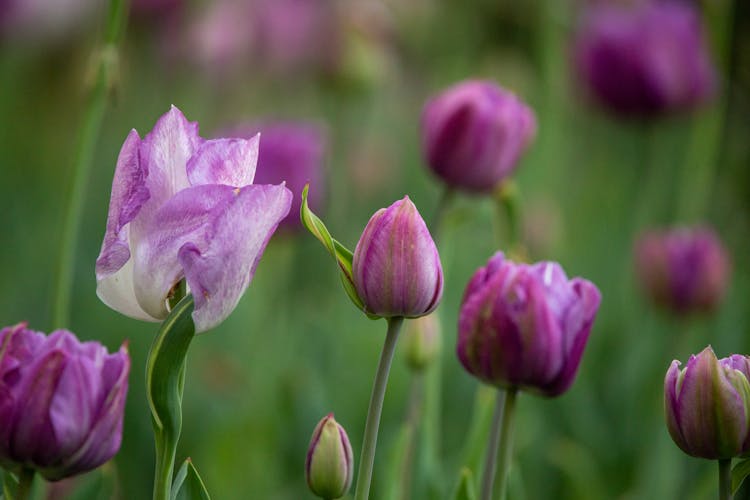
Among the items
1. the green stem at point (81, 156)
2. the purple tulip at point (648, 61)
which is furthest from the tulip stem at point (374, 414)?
the purple tulip at point (648, 61)

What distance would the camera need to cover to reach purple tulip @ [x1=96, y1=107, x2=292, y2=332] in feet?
1.07

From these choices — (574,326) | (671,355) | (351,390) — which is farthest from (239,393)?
(574,326)

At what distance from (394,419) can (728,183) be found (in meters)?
0.74

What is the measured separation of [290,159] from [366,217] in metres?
0.63

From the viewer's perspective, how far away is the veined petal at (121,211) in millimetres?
336

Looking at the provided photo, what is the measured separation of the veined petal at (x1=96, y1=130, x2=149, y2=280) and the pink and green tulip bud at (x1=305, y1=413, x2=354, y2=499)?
10 centimetres

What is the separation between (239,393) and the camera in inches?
36.5

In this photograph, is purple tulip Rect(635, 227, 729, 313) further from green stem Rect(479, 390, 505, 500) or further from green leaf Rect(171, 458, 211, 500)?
green leaf Rect(171, 458, 211, 500)

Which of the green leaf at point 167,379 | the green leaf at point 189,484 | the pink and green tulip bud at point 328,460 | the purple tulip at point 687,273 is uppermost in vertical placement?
the purple tulip at point 687,273

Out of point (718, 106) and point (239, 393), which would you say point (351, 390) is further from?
point (718, 106)

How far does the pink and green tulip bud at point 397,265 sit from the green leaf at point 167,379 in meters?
0.06

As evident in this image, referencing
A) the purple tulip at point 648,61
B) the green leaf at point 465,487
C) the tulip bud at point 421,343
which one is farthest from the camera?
the purple tulip at point 648,61

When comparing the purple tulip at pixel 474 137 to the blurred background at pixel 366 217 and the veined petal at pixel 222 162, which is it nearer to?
the blurred background at pixel 366 217

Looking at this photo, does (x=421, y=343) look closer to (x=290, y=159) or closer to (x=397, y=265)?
(x=397, y=265)
